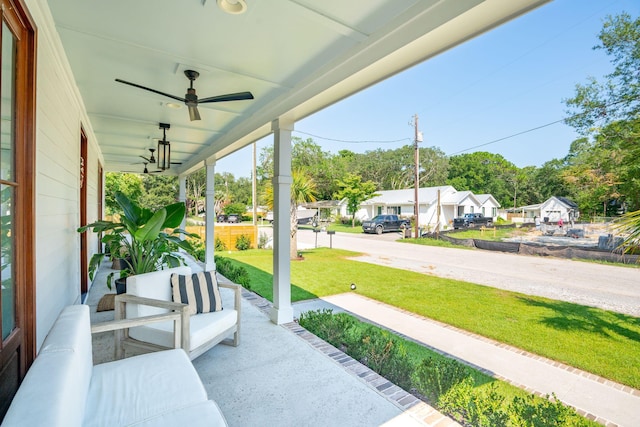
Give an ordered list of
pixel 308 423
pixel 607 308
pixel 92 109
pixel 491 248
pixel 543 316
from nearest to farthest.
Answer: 1. pixel 308 423
2. pixel 92 109
3. pixel 543 316
4. pixel 607 308
5. pixel 491 248

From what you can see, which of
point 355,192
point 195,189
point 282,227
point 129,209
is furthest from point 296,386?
point 195,189

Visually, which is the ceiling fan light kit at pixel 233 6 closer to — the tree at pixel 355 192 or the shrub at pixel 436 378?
the shrub at pixel 436 378

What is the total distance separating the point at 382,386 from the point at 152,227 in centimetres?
284

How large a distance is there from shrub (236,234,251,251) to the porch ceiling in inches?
361

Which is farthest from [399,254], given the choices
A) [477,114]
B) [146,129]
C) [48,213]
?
[477,114]

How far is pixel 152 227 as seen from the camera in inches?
136

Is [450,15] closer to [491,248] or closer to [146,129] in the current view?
[146,129]

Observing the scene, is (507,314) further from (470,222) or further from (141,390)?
(470,222)

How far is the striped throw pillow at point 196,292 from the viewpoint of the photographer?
3.02 metres

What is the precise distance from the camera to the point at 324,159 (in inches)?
1446

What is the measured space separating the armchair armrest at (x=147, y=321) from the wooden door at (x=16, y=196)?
40cm

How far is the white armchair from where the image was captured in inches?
97.9

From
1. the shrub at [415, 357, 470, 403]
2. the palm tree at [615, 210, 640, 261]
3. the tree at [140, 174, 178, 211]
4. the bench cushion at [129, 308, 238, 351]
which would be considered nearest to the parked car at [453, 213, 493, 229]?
the palm tree at [615, 210, 640, 261]

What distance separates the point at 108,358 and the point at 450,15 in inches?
157
